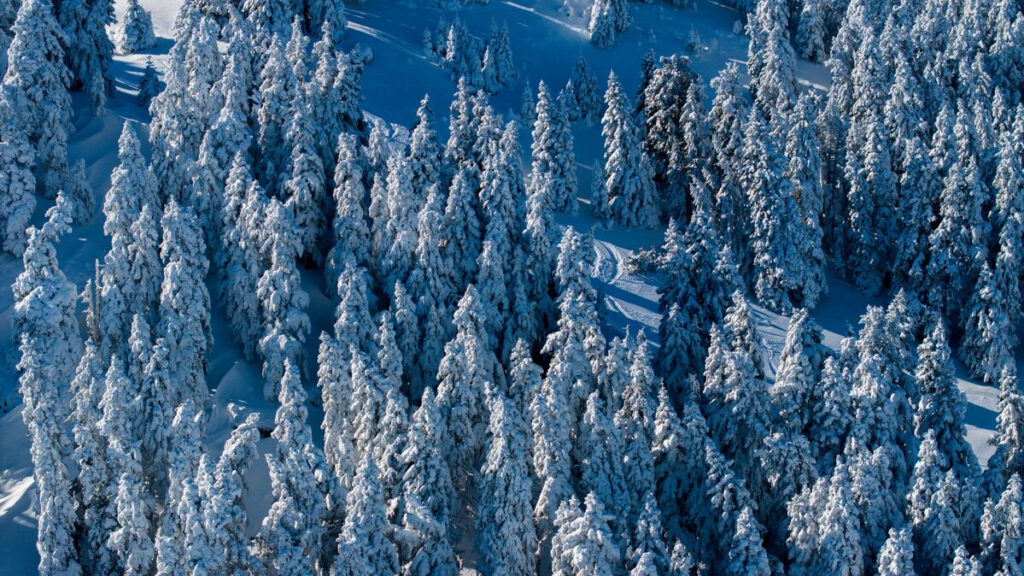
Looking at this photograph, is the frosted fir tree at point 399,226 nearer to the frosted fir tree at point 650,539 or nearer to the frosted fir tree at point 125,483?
the frosted fir tree at point 125,483

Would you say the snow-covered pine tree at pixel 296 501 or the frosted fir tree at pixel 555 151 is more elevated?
the frosted fir tree at pixel 555 151

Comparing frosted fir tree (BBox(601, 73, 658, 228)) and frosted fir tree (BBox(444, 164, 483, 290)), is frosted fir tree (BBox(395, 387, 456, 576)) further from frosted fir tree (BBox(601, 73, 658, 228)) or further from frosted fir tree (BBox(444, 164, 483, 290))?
frosted fir tree (BBox(601, 73, 658, 228))

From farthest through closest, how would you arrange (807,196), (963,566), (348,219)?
(807,196) < (348,219) < (963,566)

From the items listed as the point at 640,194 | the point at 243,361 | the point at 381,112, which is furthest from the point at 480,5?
the point at 243,361

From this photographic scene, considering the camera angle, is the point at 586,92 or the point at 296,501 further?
the point at 586,92

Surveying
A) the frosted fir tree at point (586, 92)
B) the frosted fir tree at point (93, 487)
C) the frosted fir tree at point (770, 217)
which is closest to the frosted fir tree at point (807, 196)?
the frosted fir tree at point (770, 217)

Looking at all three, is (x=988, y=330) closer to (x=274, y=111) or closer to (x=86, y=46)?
(x=274, y=111)

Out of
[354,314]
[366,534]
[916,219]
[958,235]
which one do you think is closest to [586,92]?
[916,219]
